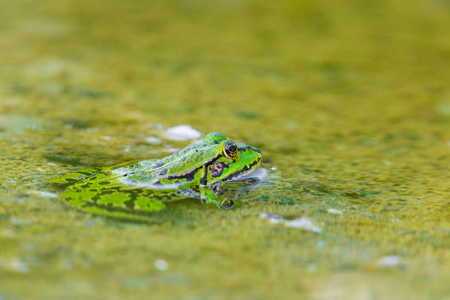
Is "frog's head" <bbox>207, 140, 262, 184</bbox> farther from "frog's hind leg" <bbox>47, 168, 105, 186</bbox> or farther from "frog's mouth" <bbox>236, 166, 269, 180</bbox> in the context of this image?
"frog's hind leg" <bbox>47, 168, 105, 186</bbox>

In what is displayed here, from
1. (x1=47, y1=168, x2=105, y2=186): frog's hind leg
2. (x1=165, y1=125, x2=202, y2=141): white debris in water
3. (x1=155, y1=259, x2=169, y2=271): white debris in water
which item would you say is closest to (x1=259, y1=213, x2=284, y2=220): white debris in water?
(x1=155, y1=259, x2=169, y2=271): white debris in water

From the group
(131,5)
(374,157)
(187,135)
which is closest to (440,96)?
(374,157)

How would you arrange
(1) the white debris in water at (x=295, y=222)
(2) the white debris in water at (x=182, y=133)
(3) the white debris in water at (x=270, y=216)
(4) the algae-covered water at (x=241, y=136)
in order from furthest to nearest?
1. (2) the white debris in water at (x=182, y=133)
2. (3) the white debris in water at (x=270, y=216)
3. (1) the white debris in water at (x=295, y=222)
4. (4) the algae-covered water at (x=241, y=136)

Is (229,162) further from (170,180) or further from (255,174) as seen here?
(170,180)

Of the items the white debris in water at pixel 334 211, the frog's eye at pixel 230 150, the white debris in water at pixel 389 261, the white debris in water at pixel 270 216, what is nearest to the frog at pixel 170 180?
the frog's eye at pixel 230 150

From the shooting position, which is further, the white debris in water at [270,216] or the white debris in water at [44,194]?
the white debris in water at [44,194]

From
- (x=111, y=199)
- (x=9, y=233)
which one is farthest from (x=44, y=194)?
(x=9, y=233)

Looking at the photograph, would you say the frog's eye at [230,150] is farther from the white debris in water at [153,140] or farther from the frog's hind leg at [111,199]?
the white debris in water at [153,140]
